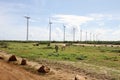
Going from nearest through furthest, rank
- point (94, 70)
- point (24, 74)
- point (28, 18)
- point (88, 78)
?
point (24, 74) → point (88, 78) → point (94, 70) → point (28, 18)

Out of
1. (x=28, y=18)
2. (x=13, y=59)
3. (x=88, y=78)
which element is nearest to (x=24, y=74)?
(x=88, y=78)

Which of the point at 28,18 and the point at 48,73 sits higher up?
the point at 28,18

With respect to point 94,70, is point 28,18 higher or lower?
higher

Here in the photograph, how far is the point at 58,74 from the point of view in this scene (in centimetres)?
2561

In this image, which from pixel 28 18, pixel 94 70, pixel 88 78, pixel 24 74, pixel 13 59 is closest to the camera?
pixel 24 74

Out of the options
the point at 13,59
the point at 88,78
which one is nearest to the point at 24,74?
the point at 88,78

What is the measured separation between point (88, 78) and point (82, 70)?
14.7ft

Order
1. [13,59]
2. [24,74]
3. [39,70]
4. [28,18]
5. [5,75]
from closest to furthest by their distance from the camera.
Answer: [5,75] → [24,74] → [39,70] → [13,59] → [28,18]

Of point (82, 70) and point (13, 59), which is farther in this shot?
point (13, 59)

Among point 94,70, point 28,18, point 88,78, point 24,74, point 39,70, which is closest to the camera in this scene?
point 24,74

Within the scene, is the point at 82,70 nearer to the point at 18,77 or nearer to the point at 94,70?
the point at 94,70

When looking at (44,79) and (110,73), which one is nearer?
(44,79)

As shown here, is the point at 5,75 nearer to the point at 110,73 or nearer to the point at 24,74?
the point at 24,74

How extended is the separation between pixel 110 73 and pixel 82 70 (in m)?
2.93
